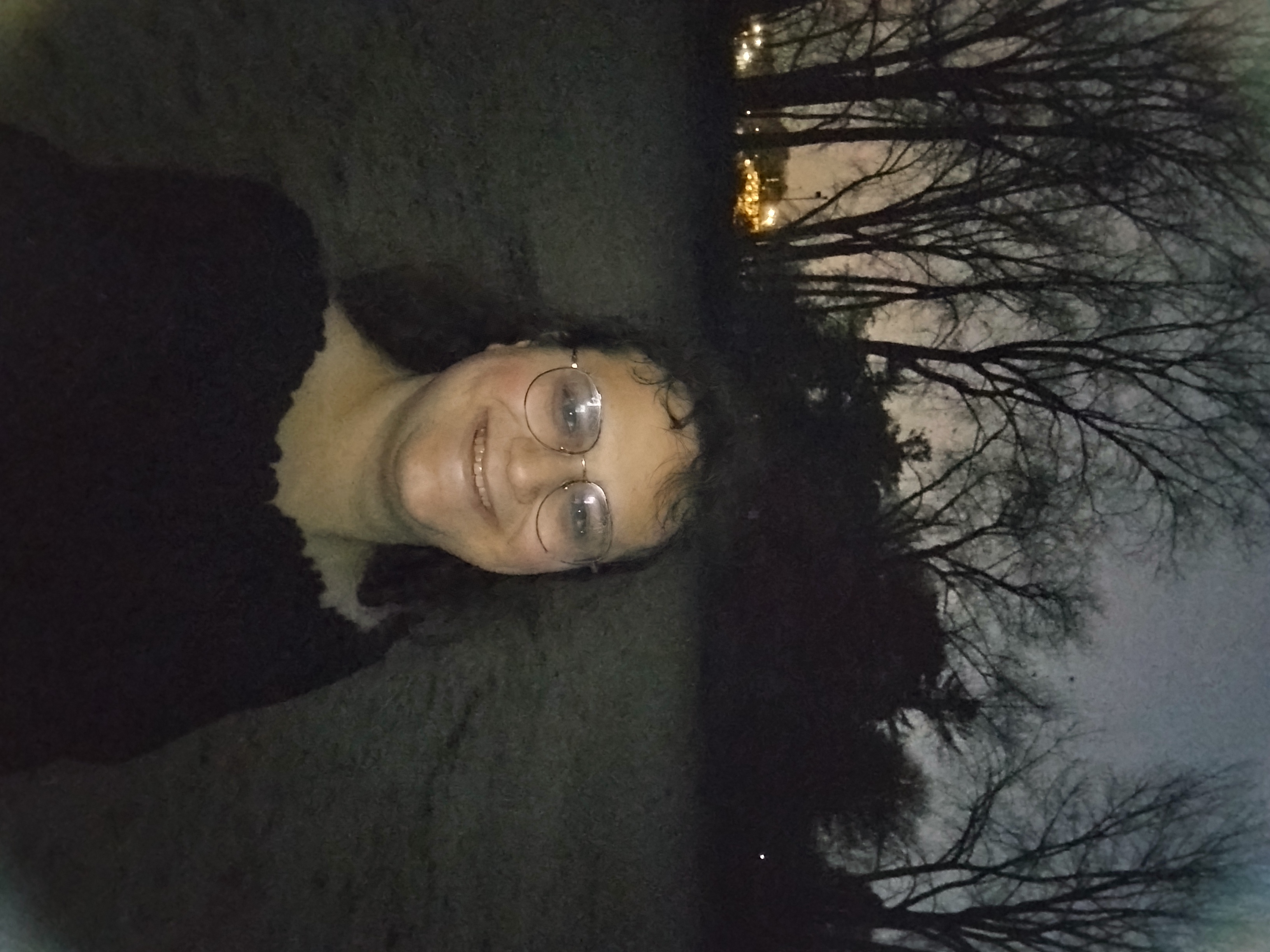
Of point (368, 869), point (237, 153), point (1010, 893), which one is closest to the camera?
point (237, 153)

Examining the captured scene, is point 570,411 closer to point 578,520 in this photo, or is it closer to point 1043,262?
point 578,520

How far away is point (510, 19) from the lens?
1.36 m

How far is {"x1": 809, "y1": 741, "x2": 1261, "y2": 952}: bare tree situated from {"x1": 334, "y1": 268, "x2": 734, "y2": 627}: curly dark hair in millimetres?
744

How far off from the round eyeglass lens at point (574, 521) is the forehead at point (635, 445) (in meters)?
0.02

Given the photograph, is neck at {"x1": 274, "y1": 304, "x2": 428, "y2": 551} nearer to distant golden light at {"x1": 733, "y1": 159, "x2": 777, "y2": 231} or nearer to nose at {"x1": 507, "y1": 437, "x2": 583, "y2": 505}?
nose at {"x1": 507, "y1": 437, "x2": 583, "y2": 505}

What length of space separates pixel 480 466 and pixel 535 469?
7 centimetres

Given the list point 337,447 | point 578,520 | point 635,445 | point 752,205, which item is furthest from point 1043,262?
point 337,447

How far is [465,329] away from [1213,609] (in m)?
1.34

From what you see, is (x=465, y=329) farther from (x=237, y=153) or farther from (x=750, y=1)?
(x=750, y=1)

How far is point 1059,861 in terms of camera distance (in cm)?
140

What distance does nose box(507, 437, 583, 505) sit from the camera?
0.91 meters

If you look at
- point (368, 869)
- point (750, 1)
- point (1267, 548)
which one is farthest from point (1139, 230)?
point (368, 869)

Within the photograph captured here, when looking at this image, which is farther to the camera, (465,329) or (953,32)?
(953,32)

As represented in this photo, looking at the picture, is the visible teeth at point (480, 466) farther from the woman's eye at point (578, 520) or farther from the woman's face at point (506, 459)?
the woman's eye at point (578, 520)
